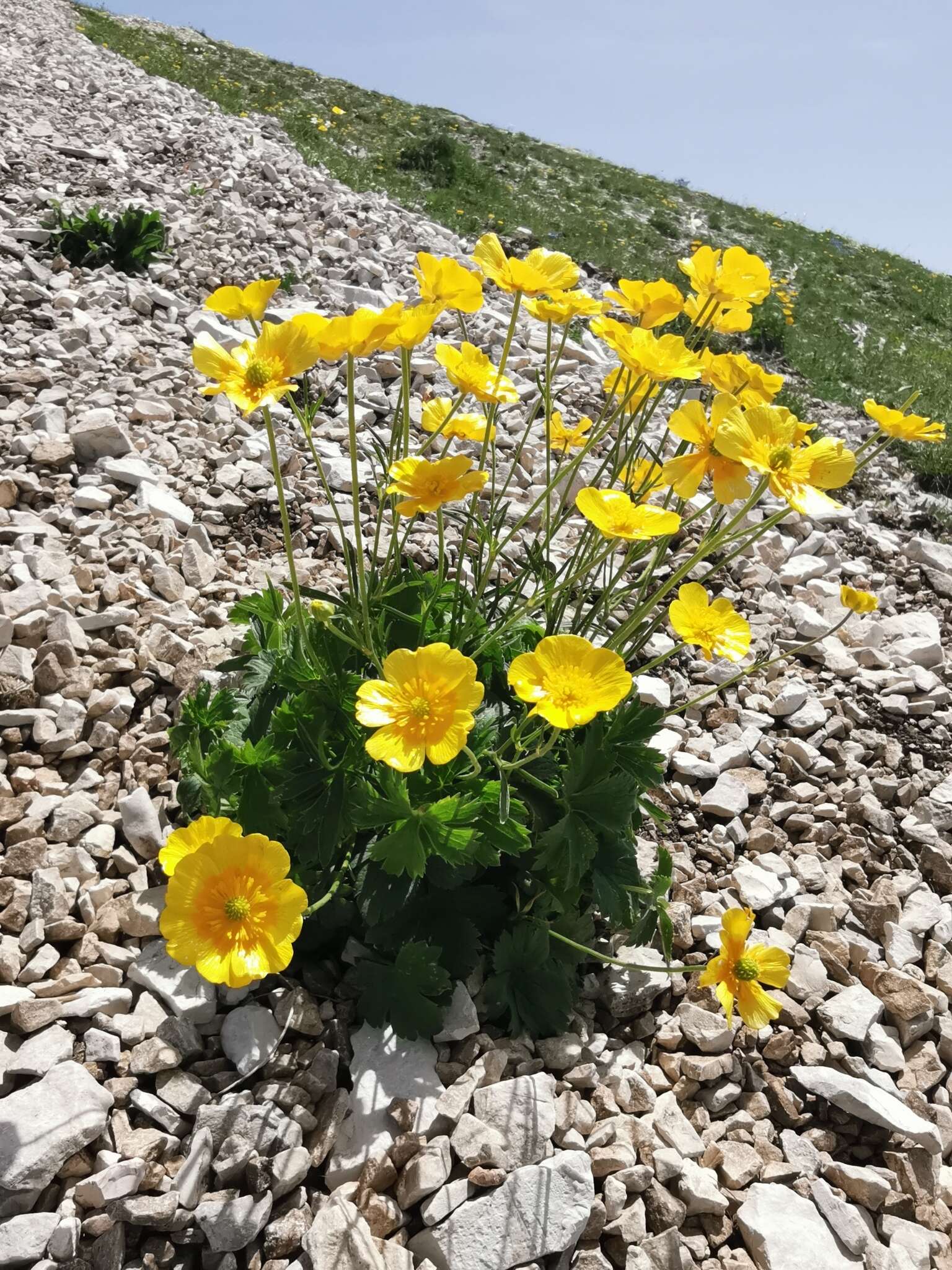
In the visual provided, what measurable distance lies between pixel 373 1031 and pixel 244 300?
4.86 ft

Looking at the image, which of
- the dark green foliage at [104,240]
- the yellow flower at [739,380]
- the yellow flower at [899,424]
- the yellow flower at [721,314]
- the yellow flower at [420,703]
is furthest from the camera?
the dark green foliage at [104,240]

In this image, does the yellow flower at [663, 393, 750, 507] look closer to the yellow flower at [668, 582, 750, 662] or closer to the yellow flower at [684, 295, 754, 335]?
the yellow flower at [668, 582, 750, 662]

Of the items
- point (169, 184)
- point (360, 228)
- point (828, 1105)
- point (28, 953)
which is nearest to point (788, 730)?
point (828, 1105)

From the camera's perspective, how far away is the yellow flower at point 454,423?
1.96m

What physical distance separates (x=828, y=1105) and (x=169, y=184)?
22.3 ft

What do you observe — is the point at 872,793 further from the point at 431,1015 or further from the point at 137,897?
the point at 137,897

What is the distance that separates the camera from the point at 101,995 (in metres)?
1.75

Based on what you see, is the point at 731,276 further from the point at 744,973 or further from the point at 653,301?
the point at 744,973

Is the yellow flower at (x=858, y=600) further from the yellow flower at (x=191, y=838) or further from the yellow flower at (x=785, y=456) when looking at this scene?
the yellow flower at (x=191, y=838)

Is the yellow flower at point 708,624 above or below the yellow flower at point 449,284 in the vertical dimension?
below

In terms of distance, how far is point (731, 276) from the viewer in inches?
72.4

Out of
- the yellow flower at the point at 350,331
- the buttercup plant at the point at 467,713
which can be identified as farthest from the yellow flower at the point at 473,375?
the yellow flower at the point at 350,331

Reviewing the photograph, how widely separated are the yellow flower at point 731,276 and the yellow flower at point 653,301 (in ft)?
0.18

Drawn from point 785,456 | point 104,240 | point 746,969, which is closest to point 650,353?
point 785,456
